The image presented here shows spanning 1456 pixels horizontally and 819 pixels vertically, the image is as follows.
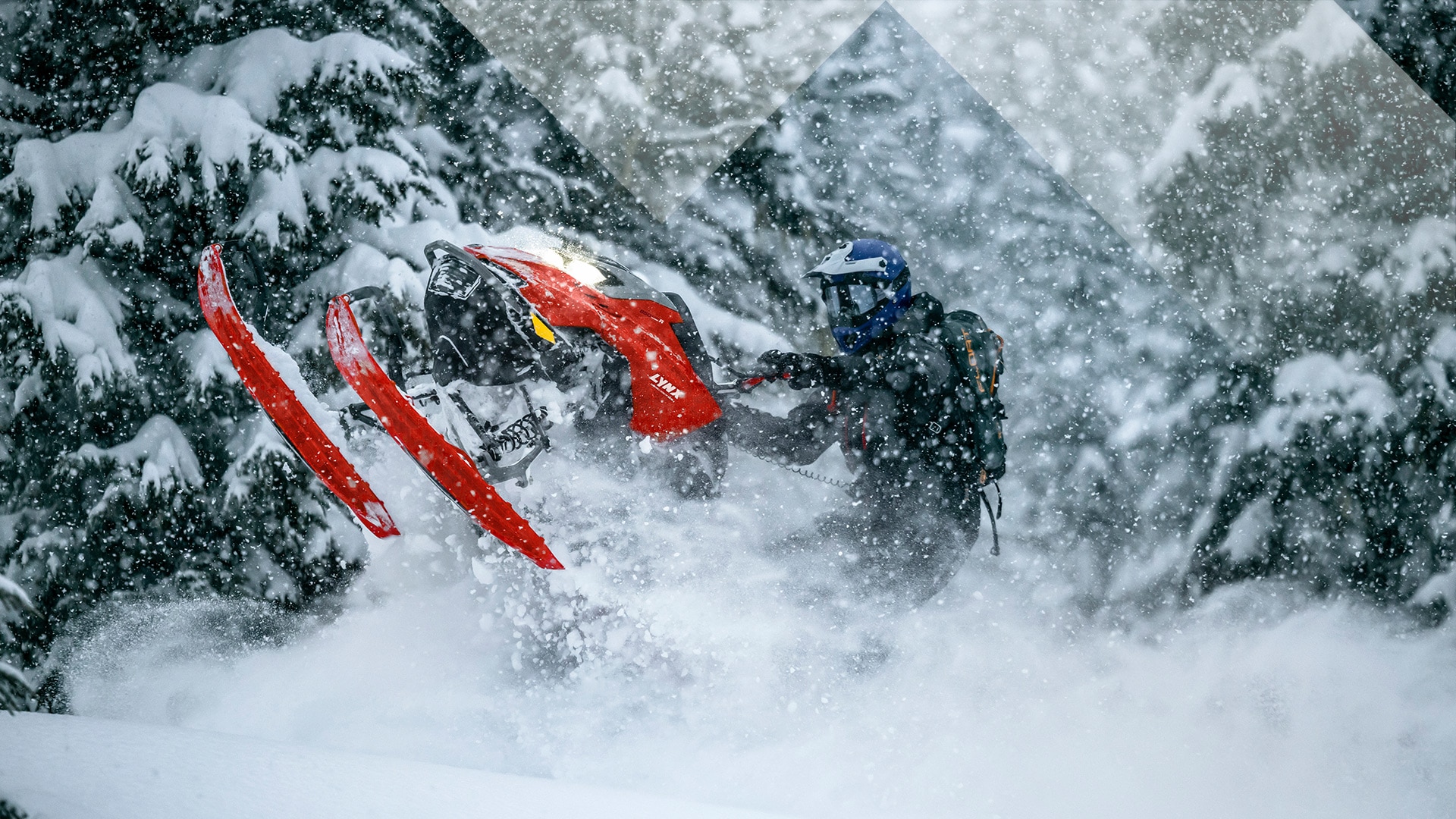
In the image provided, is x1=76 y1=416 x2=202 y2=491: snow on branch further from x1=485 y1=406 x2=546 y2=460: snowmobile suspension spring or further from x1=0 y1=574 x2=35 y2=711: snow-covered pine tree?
x1=485 y1=406 x2=546 y2=460: snowmobile suspension spring

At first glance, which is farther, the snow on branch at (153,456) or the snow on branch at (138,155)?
the snow on branch at (153,456)

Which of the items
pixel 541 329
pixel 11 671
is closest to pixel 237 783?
pixel 11 671

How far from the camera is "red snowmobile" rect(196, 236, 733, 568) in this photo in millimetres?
3334

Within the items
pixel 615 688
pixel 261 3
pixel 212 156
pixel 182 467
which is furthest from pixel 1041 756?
pixel 261 3

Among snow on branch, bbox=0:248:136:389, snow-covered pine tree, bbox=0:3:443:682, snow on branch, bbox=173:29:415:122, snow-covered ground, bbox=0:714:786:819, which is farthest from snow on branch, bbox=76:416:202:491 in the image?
snow on branch, bbox=173:29:415:122

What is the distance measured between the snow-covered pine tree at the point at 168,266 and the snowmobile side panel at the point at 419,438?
1156 millimetres

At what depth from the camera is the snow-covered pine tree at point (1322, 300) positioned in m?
5.12

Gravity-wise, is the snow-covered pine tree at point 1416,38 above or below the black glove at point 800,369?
above

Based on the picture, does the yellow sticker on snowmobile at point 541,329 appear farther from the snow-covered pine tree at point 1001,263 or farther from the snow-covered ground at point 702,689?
the snow-covered pine tree at point 1001,263

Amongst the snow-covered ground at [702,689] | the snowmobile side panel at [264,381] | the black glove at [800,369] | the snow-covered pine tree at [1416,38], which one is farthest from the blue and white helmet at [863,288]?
the snow-covered pine tree at [1416,38]

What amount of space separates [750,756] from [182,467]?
2.94 metres

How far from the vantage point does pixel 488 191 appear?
4.84 m
